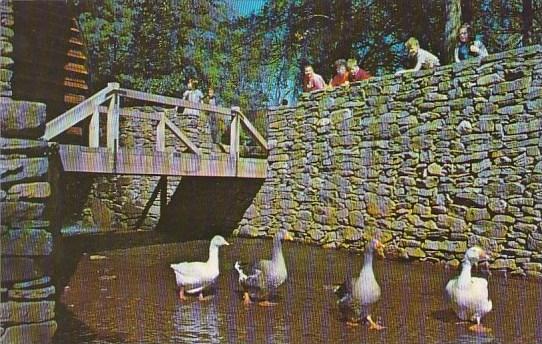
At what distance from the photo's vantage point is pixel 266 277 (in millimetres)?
4484

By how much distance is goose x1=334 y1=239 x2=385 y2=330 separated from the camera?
3803 mm

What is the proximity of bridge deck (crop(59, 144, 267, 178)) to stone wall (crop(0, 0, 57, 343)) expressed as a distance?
13.0ft

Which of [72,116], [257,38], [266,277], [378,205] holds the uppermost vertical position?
[257,38]

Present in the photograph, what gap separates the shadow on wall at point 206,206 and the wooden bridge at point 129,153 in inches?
26.4

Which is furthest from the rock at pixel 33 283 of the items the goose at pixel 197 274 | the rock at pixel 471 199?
the rock at pixel 471 199

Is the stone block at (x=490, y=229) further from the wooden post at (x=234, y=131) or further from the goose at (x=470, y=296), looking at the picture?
the wooden post at (x=234, y=131)

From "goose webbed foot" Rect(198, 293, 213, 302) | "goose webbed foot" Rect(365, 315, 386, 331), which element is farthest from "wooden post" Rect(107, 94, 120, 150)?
"goose webbed foot" Rect(365, 315, 386, 331)

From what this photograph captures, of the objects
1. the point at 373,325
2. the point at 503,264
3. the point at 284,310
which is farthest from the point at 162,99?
the point at 373,325

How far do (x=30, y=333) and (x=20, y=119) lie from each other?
85cm

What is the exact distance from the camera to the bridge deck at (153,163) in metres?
6.57

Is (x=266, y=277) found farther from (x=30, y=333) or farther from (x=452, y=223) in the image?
(x=452, y=223)

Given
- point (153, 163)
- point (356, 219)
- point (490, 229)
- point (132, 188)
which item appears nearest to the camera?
point (490, 229)

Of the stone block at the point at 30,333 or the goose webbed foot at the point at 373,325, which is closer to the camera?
the stone block at the point at 30,333

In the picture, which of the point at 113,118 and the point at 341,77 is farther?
the point at 341,77
